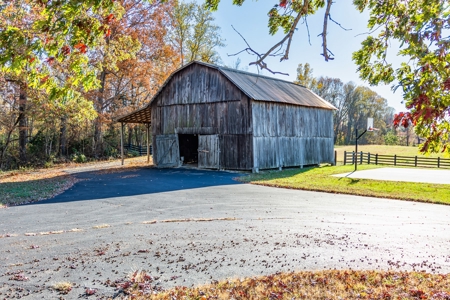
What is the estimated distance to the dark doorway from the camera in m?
24.7

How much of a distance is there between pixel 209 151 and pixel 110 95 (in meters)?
14.7

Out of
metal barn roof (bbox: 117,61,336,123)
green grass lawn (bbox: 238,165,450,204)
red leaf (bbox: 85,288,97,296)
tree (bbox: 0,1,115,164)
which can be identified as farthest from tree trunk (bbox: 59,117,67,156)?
red leaf (bbox: 85,288,97,296)

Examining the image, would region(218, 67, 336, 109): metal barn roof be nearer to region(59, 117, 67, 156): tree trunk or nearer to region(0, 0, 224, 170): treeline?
region(0, 0, 224, 170): treeline

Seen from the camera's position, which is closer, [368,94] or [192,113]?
[192,113]

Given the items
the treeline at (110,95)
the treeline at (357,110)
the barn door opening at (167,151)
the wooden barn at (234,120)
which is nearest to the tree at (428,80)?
the wooden barn at (234,120)

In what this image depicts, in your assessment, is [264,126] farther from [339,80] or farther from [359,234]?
[339,80]

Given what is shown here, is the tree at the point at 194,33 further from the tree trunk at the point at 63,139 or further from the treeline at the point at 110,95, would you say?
the tree trunk at the point at 63,139

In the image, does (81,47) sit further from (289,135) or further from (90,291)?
(289,135)

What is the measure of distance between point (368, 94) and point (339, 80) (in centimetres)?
477

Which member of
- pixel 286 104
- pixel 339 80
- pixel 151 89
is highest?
pixel 339 80

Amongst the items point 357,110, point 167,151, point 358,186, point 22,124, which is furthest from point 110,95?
point 357,110

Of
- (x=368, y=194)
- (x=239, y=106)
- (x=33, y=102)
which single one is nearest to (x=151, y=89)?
(x=33, y=102)

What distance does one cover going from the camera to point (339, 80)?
5300cm

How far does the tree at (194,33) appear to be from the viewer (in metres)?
34.0
